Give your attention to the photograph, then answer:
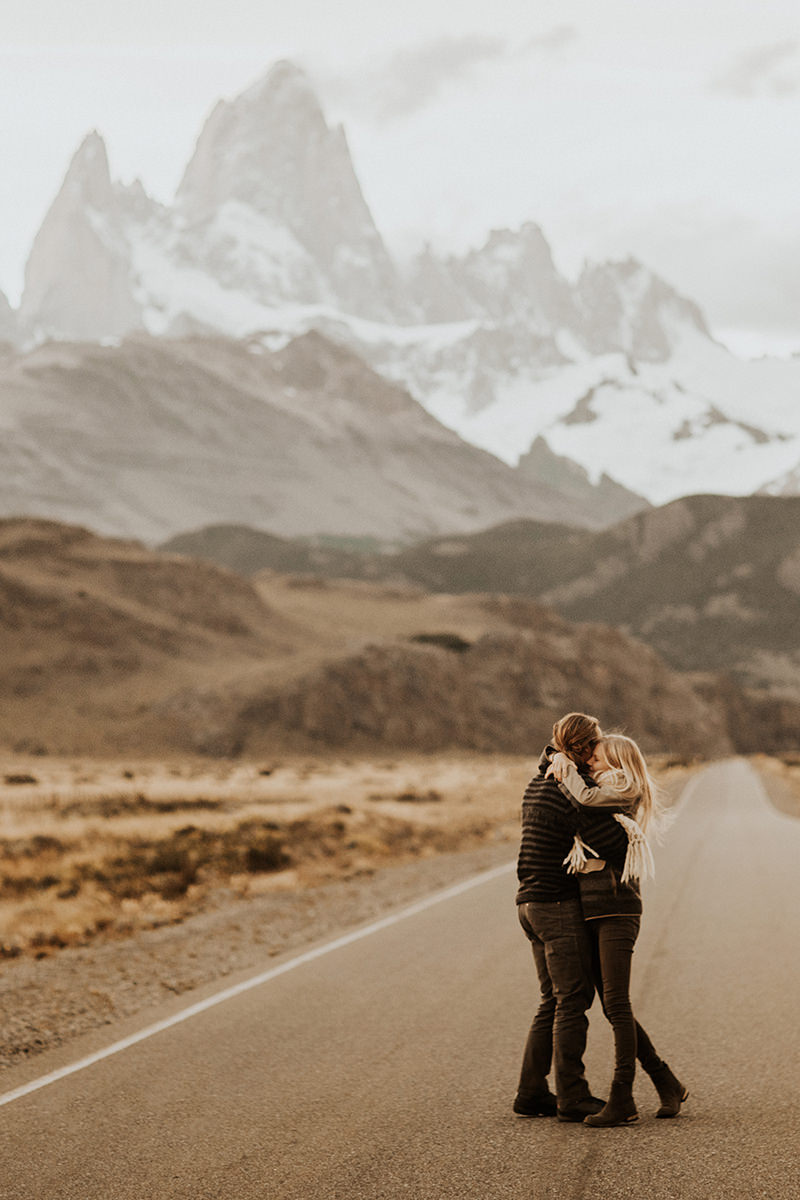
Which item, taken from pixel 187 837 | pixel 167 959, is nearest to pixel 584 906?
pixel 167 959

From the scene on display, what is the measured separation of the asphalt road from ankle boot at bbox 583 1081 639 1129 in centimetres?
7

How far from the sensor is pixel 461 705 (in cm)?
8419

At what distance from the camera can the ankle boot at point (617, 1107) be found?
20.2ft

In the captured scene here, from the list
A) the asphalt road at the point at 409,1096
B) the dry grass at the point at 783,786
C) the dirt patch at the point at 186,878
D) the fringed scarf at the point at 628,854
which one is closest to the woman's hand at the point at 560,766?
the fringed scarf at the point at 628,854

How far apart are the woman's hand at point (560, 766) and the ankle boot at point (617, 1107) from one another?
4.63 feet

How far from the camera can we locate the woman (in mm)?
6133

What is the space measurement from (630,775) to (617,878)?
18.7 inches

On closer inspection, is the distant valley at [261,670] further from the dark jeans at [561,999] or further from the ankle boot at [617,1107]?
the ankle boot at [617,1107]

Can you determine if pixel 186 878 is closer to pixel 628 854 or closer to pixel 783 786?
pixel 628 854

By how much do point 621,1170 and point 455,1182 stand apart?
2.31ft

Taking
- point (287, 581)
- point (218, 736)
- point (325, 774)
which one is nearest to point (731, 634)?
point (287, 581)

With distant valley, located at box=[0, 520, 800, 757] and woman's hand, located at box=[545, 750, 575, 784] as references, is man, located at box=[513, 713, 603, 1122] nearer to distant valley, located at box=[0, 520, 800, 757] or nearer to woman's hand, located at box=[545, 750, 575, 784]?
woman's hand, located at box=[545, 750, 575, 784]

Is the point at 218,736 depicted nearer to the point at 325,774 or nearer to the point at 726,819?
the point at 325,774

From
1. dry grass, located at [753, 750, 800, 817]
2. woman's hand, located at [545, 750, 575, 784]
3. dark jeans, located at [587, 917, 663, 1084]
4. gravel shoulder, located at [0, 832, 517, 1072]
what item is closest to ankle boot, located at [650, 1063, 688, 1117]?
dark jeans, located at [587, 917, 663, 1084]
